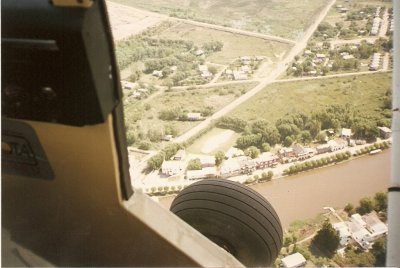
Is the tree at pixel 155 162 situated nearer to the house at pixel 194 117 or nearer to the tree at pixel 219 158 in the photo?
the tree at pixel 219 158

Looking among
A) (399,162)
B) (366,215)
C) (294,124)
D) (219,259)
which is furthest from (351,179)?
(219,259)

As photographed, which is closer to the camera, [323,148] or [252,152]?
[252,152]

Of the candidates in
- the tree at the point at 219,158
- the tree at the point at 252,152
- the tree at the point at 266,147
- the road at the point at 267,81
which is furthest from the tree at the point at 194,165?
the tree at the point at 266,147

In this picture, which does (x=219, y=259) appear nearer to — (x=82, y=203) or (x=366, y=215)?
(x=82, y=203)

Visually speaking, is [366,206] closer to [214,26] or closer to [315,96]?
[315,96]

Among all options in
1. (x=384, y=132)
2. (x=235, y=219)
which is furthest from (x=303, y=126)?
(x=235, y=219)

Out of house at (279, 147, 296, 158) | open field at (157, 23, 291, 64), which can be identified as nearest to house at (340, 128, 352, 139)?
house at (279, 147, 296, 158)
